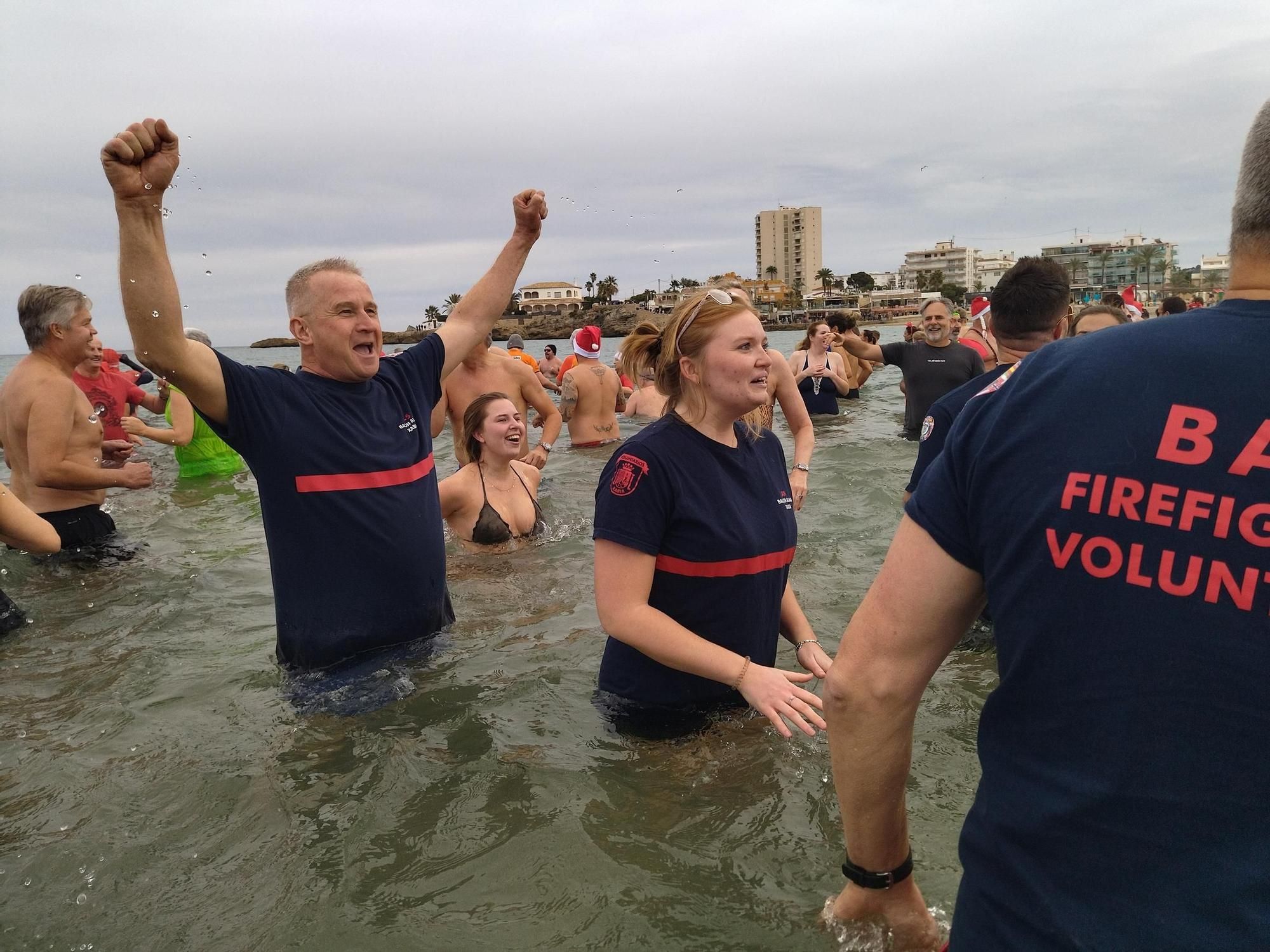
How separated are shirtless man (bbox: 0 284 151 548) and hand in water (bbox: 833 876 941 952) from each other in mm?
5107

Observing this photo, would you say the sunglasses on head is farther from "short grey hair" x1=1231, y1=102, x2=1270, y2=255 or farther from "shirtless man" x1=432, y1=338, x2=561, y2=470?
"shirtless man" x1=432, y1=338, x2=561, y2=470

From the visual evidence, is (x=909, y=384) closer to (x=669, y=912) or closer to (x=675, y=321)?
(x=675, y=321)

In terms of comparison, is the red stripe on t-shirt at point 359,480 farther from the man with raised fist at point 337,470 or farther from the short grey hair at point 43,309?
the short grey hair at point 43,309

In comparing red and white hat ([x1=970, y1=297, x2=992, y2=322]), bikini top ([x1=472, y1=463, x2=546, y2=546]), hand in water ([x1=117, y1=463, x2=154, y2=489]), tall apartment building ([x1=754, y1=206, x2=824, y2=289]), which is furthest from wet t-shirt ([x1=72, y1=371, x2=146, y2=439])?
tall apartment building ([x1=754, y1=206, x2=824, y2=289])

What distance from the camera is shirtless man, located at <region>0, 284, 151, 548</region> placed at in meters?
5.68

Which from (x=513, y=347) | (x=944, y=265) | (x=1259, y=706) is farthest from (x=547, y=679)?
(x=944, y=265)

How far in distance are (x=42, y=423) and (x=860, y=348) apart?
7.81 metres

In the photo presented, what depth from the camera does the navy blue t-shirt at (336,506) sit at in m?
3.41

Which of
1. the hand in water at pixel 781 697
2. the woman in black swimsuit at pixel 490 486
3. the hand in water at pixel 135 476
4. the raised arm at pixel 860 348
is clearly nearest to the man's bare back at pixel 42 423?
the hand in water at pixel 135 476

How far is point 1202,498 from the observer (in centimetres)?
113

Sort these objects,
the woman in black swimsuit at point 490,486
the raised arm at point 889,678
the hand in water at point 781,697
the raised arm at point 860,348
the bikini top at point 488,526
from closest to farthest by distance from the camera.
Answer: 1. the raised arm at point 889,678
2. the hand in water at point 781,697
3. the woman in black swimsuit at point 490,486
4. the bikini top at point 488,526
5. the raised arm at point 860,348

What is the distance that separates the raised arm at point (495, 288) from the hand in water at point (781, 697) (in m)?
2.27

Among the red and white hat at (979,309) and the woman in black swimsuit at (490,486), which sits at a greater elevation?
the red and white hat at (979,309)

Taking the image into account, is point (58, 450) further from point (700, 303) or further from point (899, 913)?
point (899, 913)
